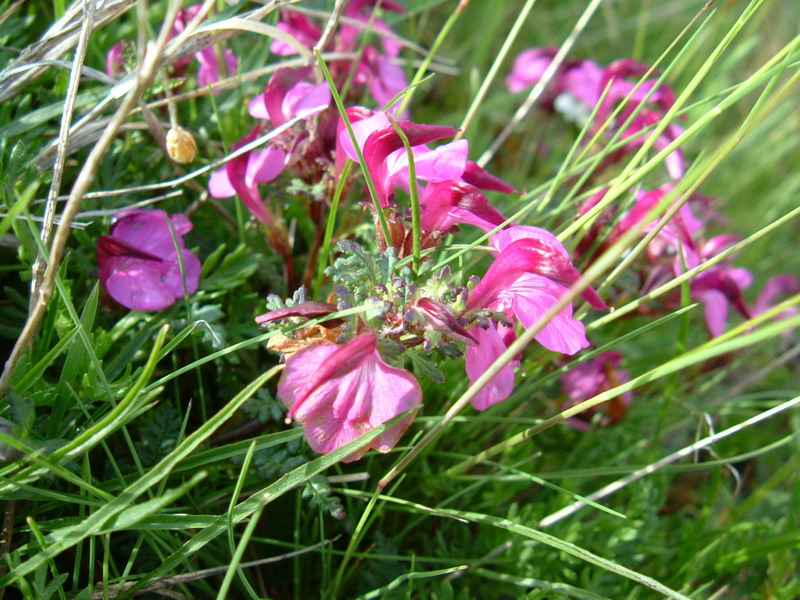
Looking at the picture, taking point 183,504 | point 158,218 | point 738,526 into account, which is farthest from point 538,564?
point 158,218

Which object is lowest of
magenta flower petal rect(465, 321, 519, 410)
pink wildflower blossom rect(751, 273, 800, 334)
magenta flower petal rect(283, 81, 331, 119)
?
pink wildflower blossom rect(751, 273, 800, 334)

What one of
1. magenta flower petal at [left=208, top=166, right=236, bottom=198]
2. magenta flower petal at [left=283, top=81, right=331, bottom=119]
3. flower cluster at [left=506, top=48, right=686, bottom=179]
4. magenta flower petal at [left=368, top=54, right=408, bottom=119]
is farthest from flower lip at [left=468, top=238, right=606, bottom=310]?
magenta flower petal at [left=368, top=54, right=408, bottom=119]

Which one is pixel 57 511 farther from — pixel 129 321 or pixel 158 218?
pixel 158 218

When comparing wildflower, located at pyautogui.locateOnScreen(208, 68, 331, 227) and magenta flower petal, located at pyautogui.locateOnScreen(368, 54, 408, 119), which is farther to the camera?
magenta flower petal, located at pyautogui.locateOnScreen(368, 54, 408, 119)

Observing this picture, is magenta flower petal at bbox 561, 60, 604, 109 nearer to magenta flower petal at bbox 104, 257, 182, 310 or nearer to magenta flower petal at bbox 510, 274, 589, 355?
magenta flower petal at bbox 510, 274, 589, 355

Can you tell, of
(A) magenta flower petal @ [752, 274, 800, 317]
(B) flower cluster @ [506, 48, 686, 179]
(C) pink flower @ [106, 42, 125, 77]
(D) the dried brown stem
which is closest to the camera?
(D) the dried brown stem

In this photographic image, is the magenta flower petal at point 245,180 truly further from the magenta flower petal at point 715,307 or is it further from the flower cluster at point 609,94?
the magenta flower petal at point 715,307
